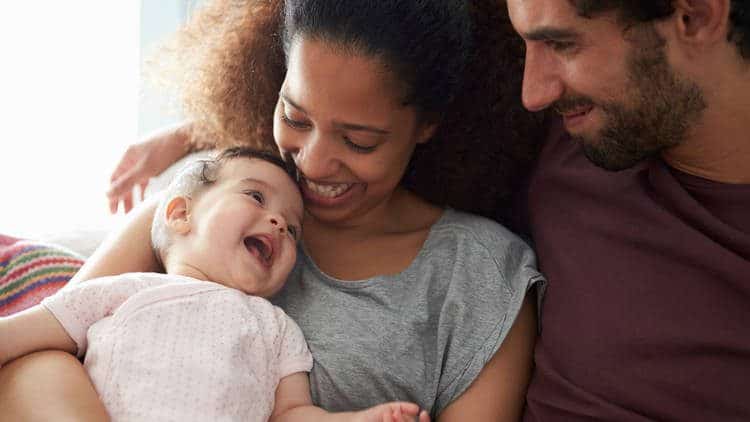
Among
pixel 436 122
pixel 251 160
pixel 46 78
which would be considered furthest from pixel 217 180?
pixel 46 78

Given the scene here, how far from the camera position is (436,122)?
1741 millimetres

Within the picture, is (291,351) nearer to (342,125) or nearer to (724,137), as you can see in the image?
(342,125)

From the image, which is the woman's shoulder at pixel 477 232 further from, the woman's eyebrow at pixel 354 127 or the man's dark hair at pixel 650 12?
the man's dark hair at pixel 650 12

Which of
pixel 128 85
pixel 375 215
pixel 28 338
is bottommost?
pixel 128 85

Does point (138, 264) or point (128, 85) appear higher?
point (138, 264)

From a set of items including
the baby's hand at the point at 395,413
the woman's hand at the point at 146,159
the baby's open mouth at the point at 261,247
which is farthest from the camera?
the woman's hand at the point at 146,159

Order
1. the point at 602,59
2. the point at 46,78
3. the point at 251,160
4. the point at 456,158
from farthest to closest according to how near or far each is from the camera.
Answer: the point at 46,78, the point at 456,158, the point at 251,160, the point at 602,59

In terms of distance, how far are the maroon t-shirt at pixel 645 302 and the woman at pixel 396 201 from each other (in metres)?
0.09

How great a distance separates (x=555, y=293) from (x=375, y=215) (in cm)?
39

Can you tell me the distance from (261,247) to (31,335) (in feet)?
1.32

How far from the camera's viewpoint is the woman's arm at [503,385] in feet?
5.30

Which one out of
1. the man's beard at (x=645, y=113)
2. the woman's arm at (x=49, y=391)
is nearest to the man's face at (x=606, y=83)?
the man's beard at (x=645, y=113)

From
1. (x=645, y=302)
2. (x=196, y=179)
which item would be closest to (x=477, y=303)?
(x=645, y=302)

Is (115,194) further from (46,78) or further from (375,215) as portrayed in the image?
(46,78)
